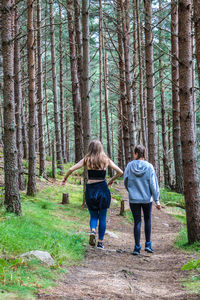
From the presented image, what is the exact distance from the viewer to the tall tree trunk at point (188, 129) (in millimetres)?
6664

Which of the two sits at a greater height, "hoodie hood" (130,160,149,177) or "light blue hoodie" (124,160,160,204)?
"hoodie hood" (130,160,149,177)

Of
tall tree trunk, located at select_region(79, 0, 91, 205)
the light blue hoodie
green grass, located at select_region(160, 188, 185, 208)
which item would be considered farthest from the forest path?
green grass, located at select_region(160, 188, 185, 208)

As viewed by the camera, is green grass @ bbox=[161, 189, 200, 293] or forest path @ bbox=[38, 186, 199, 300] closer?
forest path @ bbox=[38, 186, 199, 300]

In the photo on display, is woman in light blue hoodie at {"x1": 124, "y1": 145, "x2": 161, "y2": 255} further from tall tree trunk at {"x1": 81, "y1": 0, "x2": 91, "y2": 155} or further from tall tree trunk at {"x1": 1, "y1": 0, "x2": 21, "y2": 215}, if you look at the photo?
tall tree trunk at {"x1": 81, "y1": 0, "x2": 91, "y2": 155}

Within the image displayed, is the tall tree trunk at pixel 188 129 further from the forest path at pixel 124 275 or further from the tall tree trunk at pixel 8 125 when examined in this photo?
the tall tree trunk at pixel 8 125

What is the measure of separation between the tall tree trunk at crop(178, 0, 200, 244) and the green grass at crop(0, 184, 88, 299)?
7.58 feet

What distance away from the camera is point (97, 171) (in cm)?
645

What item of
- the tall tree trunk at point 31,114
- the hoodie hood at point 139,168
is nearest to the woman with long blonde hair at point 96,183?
the hoodie hood at point 139,168

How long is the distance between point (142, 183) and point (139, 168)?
309 millimetres

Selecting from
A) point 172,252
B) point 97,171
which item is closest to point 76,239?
point 97,171

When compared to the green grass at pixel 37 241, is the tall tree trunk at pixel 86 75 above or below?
above

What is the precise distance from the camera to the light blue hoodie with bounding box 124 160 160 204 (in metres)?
6.57

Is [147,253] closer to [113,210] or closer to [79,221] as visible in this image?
[79,221]

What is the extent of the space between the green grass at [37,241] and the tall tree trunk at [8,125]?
1.05 feet
